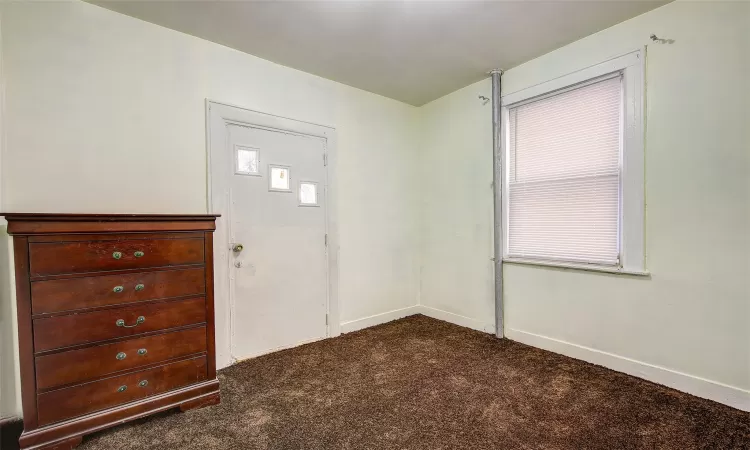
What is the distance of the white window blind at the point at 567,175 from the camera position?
2473mm

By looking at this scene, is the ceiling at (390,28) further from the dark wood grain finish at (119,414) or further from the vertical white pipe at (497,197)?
the dark wood grain finish at (119,414)

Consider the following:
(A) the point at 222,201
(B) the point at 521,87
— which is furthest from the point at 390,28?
(A) the point at 222,201

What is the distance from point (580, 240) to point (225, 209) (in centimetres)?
289

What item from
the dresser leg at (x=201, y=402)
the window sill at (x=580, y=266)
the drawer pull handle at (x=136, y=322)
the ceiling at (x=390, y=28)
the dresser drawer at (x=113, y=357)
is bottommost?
the dresser leg at (x=201, y=402)

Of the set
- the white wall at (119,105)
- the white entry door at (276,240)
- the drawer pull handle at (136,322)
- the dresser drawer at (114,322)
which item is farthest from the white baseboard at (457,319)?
the drawer pull handle at (136,322)

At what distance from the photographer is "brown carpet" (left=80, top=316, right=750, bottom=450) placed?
1.68 meters

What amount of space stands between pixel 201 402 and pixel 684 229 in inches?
129

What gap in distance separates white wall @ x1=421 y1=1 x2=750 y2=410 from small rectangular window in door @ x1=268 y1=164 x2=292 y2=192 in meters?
2.41

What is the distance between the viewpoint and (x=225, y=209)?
259cm

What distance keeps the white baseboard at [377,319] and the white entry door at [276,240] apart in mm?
283

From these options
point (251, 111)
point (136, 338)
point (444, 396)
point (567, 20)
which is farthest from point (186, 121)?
point (567, 20)

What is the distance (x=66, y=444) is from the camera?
1616mm

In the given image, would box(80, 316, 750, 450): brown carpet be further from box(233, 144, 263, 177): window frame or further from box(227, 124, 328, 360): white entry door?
box(233, 144, 263, 177): window frame

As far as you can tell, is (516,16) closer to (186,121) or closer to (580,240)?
(580,240)
